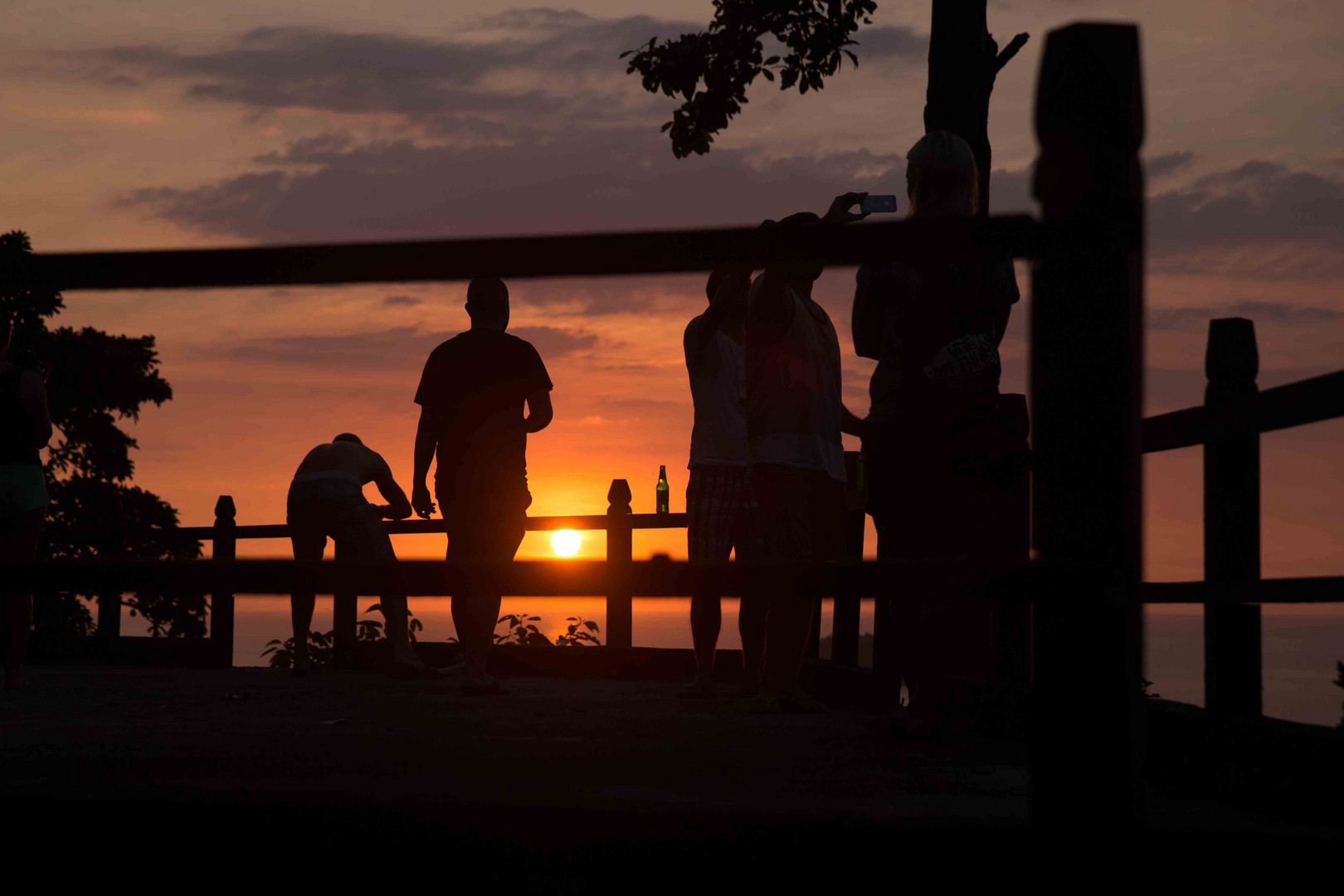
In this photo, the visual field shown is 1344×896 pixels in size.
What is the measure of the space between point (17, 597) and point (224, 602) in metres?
5.81

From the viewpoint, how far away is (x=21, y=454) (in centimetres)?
636

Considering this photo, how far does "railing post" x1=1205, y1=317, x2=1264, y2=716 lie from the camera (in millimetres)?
4070

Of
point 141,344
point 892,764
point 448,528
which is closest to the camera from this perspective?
point 892,764

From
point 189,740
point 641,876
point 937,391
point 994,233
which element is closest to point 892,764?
point 937,391

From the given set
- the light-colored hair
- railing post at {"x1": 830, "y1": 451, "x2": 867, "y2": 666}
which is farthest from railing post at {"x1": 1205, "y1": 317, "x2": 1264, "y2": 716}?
railing post at {"x1": 830, "y1": 451, "x2": 867, "y2": 666}

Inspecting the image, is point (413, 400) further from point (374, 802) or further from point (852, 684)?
point (374, 802)

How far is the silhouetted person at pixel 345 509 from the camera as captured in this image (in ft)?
27.9

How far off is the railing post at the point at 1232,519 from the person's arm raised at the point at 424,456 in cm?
365

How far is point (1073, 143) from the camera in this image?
226 cm

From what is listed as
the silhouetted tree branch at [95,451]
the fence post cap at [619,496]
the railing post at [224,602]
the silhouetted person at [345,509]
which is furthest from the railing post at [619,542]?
the silhouetted tree branch at [95,451]

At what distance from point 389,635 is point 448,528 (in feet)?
7.23

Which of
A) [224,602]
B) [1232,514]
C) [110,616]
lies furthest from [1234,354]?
[110,616]

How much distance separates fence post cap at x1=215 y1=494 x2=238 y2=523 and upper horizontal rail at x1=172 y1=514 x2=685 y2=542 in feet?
0.45

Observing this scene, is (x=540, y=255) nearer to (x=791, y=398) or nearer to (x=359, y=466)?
(x=791, y=398)
